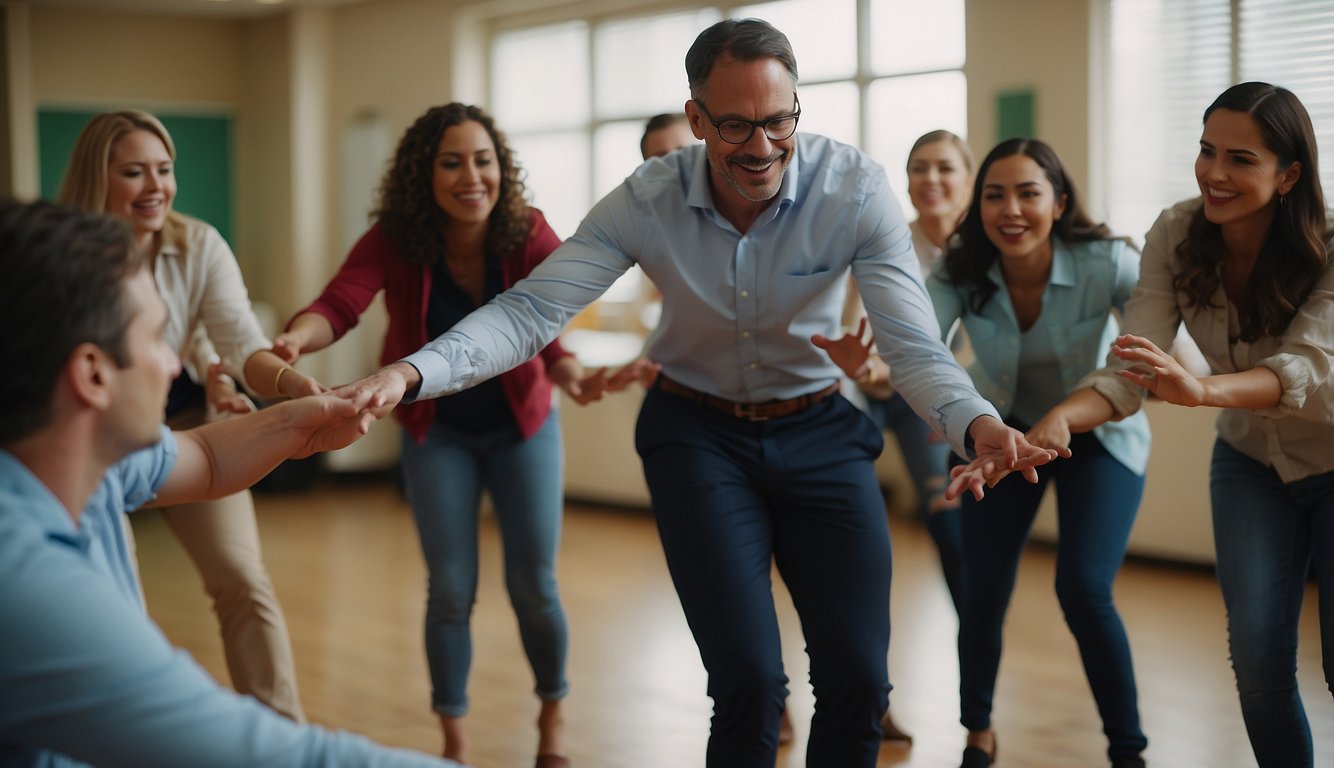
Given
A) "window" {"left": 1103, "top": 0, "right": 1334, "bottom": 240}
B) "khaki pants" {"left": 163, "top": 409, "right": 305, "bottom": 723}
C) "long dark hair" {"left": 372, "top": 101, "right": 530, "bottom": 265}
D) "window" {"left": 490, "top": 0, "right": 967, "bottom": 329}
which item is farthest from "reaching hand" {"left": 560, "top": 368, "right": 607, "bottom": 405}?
"window" {"left": 1103, "top": 0, "right": 1334, "bottom": 240}

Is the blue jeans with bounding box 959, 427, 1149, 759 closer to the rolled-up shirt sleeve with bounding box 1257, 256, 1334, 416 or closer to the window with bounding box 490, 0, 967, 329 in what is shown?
the rolled-up shirt sleeve with bounding box 1257, 256, 1334, 416

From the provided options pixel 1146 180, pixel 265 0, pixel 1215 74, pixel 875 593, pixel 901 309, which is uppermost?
pixel 265 0

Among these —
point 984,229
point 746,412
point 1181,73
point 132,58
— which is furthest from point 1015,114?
point 132,58

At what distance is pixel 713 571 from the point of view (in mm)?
2465

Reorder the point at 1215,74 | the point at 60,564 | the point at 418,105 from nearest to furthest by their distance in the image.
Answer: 1. the point at 60,564
2. the point at 1215,74
3. the point at 418,105

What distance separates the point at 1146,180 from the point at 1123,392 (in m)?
3.34

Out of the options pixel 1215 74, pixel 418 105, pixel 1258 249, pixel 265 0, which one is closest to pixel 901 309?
pixel 1258 249

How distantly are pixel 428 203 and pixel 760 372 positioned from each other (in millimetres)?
1155

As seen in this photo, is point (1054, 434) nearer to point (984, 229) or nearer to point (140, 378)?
point (984, 229)

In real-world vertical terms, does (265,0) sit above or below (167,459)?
above

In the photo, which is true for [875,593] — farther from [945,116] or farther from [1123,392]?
[945,116]

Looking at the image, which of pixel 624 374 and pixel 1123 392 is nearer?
pixel 1123 392

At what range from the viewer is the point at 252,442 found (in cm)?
201

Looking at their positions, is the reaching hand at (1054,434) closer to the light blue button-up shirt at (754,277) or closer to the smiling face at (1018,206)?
the light blue button-up shirt at (754,277)
